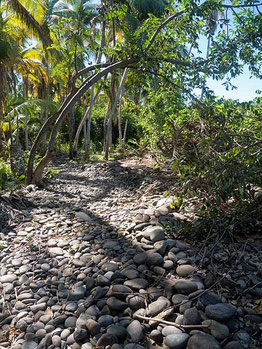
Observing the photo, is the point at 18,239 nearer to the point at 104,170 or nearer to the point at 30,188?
the point at 30,188

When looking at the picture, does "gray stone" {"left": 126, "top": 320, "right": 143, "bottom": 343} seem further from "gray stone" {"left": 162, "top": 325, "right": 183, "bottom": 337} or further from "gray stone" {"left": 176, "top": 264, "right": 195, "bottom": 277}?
"gray stone" {"left": 176, "top": 264, "right": 195, "bottom": 277}

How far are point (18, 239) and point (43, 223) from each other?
59cm

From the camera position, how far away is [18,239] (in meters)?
4.32

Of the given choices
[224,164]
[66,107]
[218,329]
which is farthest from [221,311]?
[66,107]

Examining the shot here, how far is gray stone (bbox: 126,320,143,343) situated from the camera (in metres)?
2.27

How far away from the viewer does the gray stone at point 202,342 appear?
2.05 meters

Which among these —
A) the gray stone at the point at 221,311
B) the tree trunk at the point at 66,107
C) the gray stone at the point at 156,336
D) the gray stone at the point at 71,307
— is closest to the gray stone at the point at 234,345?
the gray stone at the point at 221,311

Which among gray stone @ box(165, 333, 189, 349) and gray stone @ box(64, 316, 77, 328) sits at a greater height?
gray stone @ box(165, 333, 189, 349)

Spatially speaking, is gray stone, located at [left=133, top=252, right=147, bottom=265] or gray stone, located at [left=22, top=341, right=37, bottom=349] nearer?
gray stone, located at [left=22, top=341, right=37, bottom=349]

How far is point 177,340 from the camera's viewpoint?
217cm

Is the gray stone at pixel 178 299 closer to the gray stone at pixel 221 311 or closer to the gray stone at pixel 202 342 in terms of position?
the gray stone at pixel 221 311

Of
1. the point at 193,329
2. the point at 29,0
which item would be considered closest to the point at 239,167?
the point at 193,329

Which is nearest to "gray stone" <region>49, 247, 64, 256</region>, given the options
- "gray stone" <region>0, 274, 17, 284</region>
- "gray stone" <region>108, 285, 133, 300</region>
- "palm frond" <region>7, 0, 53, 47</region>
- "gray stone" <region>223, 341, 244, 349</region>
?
"gray stone" <region>0, 274, 17, 284</region>

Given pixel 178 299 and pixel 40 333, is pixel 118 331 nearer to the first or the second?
pixel 178 299
